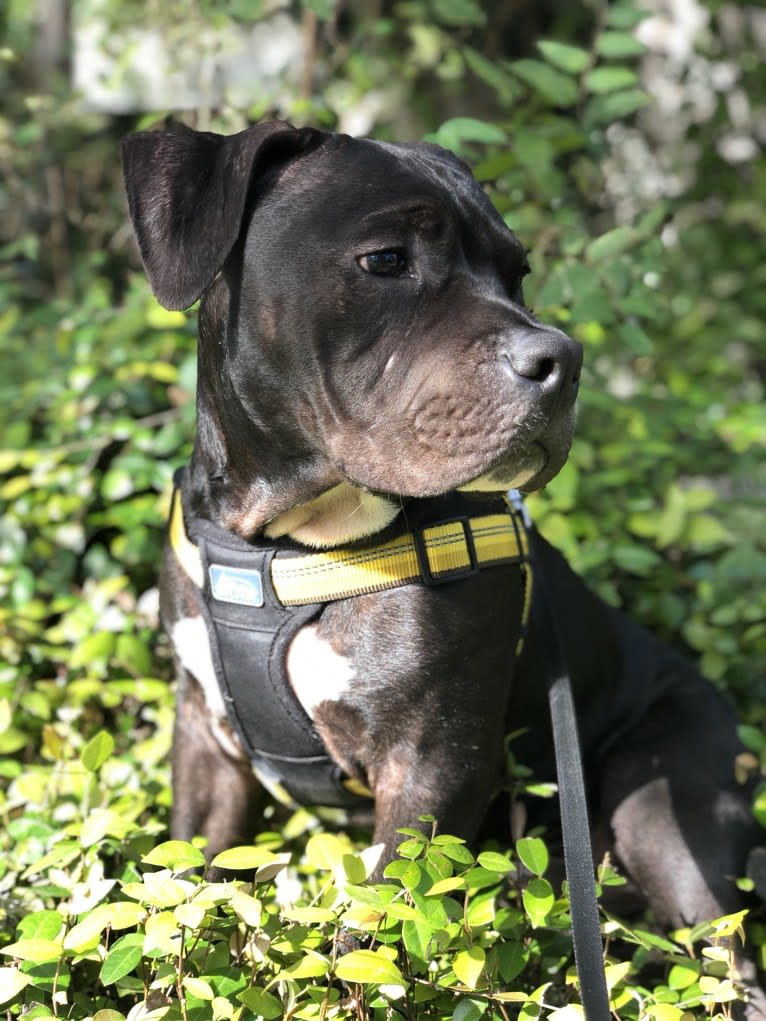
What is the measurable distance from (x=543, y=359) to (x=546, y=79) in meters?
1.64

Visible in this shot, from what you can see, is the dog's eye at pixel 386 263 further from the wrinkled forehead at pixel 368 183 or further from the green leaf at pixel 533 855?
the green leaf at pixel 533 855

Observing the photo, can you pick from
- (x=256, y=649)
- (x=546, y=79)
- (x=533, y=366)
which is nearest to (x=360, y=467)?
(x=533, y=366)

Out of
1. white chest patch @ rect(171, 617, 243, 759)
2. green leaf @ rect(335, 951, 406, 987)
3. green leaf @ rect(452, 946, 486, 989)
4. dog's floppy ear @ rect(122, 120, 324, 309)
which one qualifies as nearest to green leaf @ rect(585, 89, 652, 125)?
dog's floppy ear @ rect(122, 120, 324, 309)

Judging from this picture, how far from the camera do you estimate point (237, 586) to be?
2.25 meters

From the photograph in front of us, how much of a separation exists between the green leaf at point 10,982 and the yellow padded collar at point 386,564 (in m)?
0.79

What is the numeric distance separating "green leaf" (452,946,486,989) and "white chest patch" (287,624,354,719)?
53cm

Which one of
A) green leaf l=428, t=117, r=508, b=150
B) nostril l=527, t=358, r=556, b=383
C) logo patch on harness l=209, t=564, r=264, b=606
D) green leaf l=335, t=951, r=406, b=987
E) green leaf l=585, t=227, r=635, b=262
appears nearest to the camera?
green leaf l=335, t=951, r=406, b=987

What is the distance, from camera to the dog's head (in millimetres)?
1918

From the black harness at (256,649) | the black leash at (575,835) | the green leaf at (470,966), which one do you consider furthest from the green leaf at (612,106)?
the green leaf at (470,966)

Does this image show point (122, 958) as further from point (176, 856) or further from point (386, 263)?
point (386, 263)

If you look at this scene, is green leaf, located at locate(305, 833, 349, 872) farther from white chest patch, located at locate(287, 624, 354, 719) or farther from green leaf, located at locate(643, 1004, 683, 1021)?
green leaf, located at locate(643, 1004, 683, 1021)

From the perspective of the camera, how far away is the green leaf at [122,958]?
1.75m

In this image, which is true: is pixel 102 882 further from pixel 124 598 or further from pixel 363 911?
pixel 124 598

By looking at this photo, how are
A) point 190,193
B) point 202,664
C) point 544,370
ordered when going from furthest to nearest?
1. point 202,664
2. point 190,193
3. point 544,370
